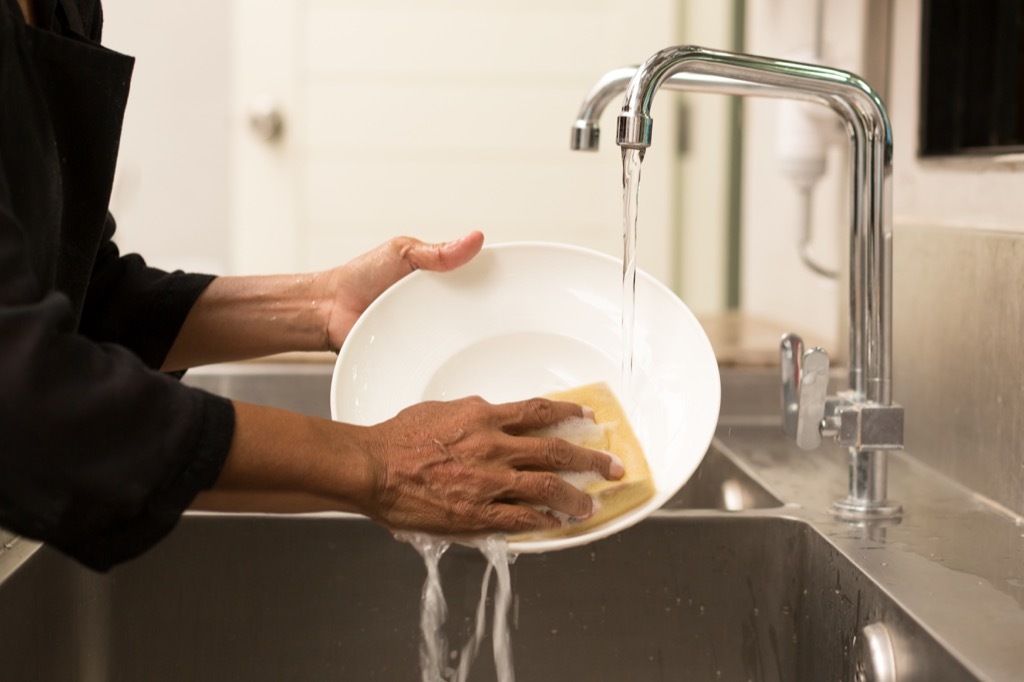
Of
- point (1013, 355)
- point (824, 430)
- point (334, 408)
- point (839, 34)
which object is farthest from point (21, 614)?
point (839, 34)

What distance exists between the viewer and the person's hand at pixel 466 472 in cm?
66

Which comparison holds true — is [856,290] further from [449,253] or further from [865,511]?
[449,253]

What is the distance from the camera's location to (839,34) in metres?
1.41

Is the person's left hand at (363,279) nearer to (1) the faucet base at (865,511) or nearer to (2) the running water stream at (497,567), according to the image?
(2) the running water stream at (497,567)

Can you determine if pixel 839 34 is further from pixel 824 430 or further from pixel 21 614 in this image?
pixel 21 614

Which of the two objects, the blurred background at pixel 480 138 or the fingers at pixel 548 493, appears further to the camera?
the blurred background at pixel 480 138

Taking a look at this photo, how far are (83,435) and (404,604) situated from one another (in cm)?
44

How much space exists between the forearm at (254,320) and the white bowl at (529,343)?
109mm

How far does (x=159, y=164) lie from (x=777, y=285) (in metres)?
1.53

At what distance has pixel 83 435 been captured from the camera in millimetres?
541

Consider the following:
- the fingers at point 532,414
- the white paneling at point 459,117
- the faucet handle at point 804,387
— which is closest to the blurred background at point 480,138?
the white paneling at point 459,117

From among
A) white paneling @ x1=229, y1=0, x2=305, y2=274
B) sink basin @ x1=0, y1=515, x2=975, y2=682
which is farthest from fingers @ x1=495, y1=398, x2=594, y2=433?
white paneling @ x1=229, y1=0, x2=305, y2=274

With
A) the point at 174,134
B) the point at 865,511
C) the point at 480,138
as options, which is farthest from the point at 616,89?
the point at 174,134

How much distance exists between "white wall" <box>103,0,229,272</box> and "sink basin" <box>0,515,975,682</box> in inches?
69.5
